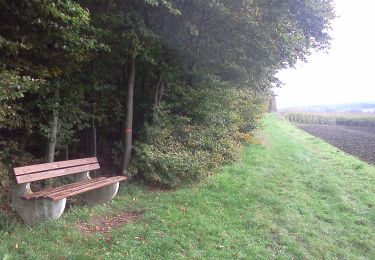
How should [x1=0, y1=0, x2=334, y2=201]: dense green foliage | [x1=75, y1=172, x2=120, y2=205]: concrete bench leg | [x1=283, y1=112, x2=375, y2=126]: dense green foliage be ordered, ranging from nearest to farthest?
[x1=0, y1=0, x2=334, y2=201]: dense green foliage < [x1=75, y1=172, x2=120, y2=205]: concrete bench leg < [x1=283, y1=112, x2=375, y2=126]: dense green foliage

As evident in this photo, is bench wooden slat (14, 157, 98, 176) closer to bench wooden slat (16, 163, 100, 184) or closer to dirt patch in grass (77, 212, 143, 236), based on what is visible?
bench wooden slat (16, 163, 100, 184)

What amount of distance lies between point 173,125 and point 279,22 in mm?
3100

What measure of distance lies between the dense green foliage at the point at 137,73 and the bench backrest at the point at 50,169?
0.65m

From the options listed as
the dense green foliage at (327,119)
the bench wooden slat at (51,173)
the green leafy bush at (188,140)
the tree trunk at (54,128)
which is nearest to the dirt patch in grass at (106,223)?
the bench wooden slat at (51,173)

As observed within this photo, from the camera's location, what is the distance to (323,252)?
596 centimetres

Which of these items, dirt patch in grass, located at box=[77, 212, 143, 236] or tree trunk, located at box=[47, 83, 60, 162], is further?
tree trunk, located at box=[47, 83, 60, 162]

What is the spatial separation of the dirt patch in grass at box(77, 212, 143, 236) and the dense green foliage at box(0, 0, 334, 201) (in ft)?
4.71

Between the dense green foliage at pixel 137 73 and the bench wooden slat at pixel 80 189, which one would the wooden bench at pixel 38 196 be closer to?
the bench wooden slat at pixel 80 189

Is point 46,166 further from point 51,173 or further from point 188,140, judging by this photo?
point 188,140

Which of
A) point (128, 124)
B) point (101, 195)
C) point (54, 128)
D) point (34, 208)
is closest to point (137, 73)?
point (128, 124)

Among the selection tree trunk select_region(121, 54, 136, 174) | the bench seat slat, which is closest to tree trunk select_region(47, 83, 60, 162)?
the bench seat slat

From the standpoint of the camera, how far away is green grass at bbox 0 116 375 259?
5078 mm

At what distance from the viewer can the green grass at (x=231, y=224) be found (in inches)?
200

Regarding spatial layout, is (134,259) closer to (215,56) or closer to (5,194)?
(5,194)
